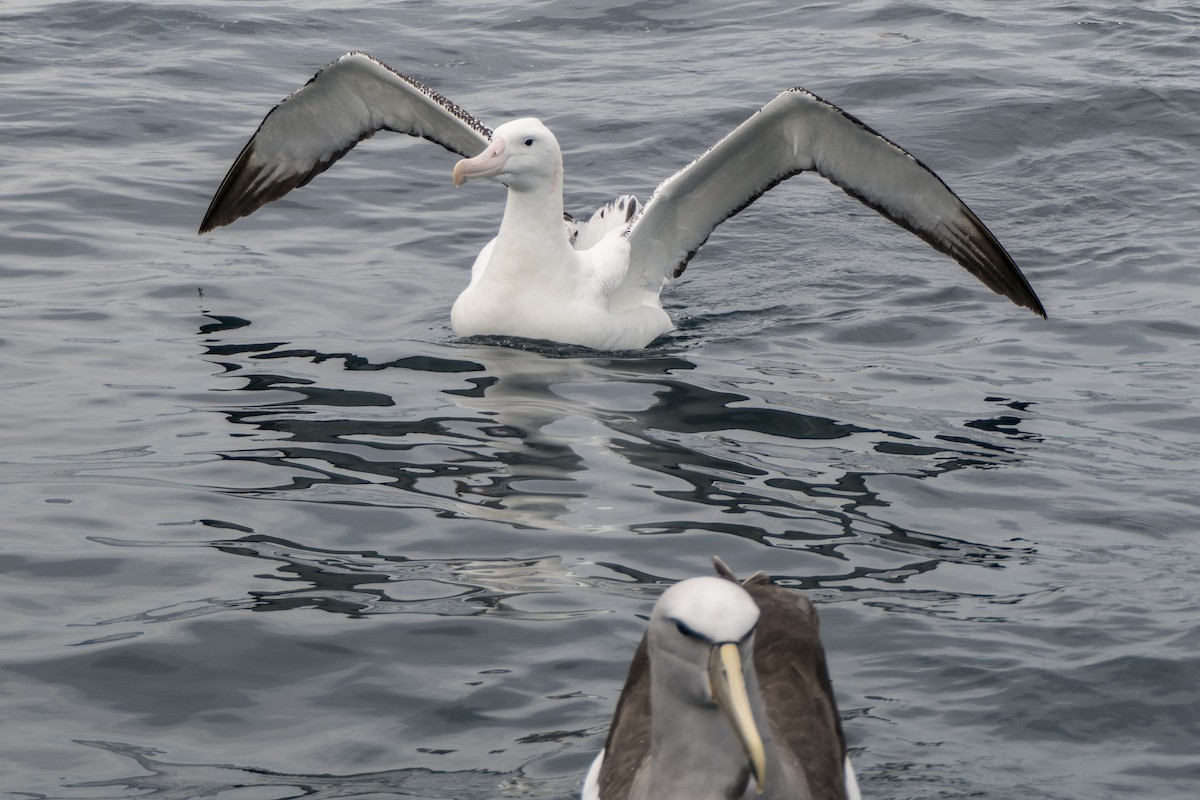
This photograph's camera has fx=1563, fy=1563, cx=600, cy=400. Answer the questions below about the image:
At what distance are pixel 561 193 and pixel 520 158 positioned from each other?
419 mm

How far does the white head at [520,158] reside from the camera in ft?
31.2

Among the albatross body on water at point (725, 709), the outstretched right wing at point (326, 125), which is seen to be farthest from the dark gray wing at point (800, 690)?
the outstretched right wing at point (326, 125)

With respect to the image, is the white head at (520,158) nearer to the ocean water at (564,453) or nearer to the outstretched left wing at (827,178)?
the outstretched left wing at (827,178)

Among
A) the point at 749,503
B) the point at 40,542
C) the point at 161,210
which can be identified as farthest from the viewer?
the point at 161,210

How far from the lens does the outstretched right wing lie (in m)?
10.3

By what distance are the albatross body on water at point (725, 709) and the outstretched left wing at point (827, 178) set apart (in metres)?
5.21

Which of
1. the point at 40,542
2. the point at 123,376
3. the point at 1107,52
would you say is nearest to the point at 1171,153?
the point at 1107,52

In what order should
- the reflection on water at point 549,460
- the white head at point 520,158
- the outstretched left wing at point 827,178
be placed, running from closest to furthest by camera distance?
the reflection on water at point 549,460 → the outstretched left wing at point 827,178 → the white head at point 520,158

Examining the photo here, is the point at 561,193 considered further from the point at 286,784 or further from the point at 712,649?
the point at 712,649

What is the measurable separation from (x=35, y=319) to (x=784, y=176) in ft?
15.7

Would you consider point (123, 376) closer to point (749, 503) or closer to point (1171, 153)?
point (749, 503)

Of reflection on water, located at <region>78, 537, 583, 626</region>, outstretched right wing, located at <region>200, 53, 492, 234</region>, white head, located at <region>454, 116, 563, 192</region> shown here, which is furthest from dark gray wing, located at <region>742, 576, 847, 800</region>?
outstretched right wing, located at <region>200, 53, 492, 234</region>

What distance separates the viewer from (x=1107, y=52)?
15750mm

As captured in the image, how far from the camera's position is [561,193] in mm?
9938
